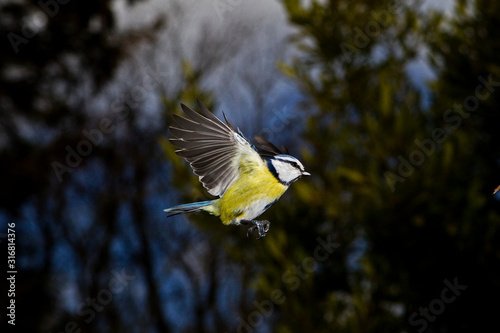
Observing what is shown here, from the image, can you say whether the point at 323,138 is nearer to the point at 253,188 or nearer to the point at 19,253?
the point at 253,188

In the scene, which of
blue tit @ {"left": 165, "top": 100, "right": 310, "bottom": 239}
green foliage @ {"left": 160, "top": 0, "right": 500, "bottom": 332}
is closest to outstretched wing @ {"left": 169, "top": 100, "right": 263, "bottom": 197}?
blue tit @ {"left": 165, "top": 100, "right": 310, "bottom": 239}

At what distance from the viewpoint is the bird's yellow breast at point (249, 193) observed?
2.37 feet

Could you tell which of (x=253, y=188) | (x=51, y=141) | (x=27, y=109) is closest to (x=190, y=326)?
(x=51, y=141)

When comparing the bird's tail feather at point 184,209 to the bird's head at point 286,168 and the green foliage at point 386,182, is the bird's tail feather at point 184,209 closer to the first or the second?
the bird's head at point 286,168

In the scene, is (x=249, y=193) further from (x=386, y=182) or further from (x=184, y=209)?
(x=386, y=182)

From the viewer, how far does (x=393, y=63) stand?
27.7ft

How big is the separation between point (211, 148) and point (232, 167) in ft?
0.19

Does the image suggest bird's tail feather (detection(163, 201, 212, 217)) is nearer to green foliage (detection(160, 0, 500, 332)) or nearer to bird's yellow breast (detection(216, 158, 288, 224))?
bird's yellow breast (detection(216, 158, 288, 224))

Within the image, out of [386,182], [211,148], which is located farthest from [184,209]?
[386,182]

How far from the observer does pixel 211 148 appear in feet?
2.55

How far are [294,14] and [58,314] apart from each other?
10.9 metres

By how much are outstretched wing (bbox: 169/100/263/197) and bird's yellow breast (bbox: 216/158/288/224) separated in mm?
18

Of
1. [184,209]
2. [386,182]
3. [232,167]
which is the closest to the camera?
[184,209]

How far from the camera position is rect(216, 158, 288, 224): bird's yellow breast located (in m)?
0.72
